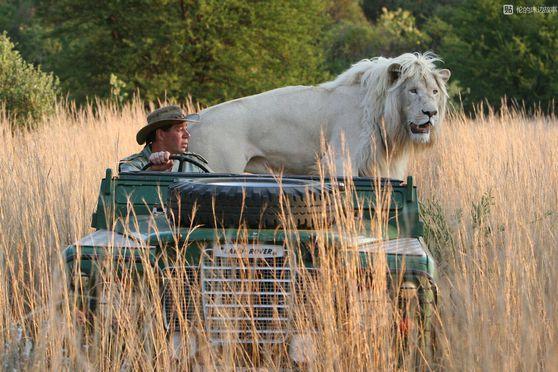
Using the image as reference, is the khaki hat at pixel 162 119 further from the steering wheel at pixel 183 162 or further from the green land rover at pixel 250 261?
the green land rover at pixel 250 261

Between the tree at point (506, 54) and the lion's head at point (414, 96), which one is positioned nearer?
the lion's head at point (414, 96)

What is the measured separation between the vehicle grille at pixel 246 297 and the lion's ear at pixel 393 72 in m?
4.41

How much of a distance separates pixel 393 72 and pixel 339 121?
67 cm

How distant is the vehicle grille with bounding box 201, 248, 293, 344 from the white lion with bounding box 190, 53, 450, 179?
162 inches

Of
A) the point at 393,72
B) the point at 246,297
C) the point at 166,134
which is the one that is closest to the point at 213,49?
the point at 393,72

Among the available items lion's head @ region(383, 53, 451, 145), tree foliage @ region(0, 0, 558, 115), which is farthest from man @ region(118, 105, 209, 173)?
tree foliage @ region(0, 0, 558, 115)

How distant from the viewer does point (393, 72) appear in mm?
7754

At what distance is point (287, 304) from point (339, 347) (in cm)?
27

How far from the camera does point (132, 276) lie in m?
3.63

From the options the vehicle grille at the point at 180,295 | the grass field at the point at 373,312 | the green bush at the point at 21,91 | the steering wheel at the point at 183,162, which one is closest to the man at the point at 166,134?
the steering wheel at the point at 183,162

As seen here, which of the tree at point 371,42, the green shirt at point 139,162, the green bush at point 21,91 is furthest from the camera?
the tree at point 371,42

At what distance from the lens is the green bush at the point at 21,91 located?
47.0 ft

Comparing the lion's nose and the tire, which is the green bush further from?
the tire

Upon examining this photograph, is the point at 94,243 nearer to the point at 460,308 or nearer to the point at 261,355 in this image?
the point at 261,355
